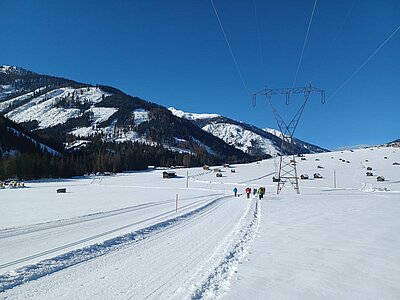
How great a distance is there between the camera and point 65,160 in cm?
11181

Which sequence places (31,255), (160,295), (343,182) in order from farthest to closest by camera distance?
(343,182) → (31,255) → (160,295)

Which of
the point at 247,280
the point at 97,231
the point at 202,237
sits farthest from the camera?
the point at 97,231

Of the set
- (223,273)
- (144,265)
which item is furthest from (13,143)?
(223,273)

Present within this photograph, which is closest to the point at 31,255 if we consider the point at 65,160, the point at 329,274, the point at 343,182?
→ the point at 329,274

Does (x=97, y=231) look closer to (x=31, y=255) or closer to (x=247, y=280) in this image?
(x=31, y=255)

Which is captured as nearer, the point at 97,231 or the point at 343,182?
the point at 97,231

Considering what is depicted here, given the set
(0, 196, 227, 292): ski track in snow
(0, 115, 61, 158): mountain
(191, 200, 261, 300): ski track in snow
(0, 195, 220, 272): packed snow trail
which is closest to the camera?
(191, 200, 261, 300): ski track in snow

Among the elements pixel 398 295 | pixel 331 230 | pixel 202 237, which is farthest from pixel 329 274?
pixel 331 230

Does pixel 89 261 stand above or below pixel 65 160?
below

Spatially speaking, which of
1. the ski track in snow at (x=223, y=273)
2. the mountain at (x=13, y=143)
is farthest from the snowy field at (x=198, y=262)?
the mountain at (x=13, y=143)

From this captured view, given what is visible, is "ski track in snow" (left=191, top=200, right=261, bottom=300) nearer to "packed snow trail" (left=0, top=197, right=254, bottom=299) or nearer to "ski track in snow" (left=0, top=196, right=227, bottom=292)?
"packed snow trail" (left=0, top=197, right=254, bottom=299)

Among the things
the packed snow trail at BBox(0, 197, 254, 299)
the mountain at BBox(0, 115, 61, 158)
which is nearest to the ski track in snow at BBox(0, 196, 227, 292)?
the packed snow trail at BBox(0, 197, 254, 299)

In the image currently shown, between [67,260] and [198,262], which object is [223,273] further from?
[67,260]

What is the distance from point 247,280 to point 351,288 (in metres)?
2.12
